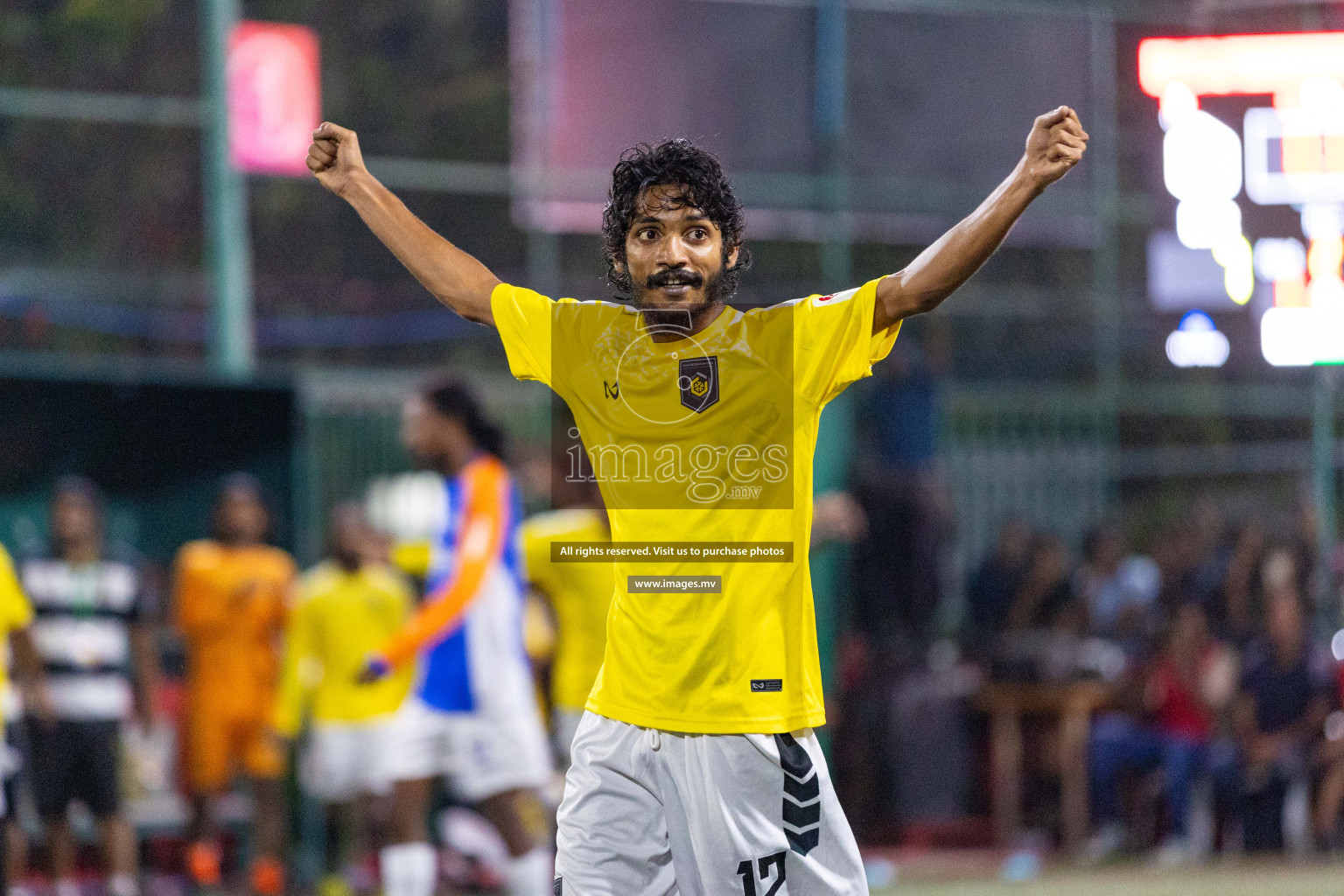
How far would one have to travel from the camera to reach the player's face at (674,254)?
11.1 feet

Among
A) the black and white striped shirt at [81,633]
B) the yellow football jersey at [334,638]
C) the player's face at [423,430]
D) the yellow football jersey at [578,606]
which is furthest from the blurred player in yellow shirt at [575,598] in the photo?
the black and white striped shirt at [81,633]

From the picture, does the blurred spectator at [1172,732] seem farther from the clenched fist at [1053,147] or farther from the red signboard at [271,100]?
the clenched fist at [1053,147]

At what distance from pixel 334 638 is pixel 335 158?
18.2 ft

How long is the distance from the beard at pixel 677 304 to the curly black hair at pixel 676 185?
0.20 ft

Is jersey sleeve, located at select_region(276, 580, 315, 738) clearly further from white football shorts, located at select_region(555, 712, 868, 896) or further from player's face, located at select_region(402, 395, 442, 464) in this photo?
white football shorts, located at select_region(555, 712, 868, 896)

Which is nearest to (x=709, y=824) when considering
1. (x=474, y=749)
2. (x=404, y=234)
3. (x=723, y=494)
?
(x=723, y=494)

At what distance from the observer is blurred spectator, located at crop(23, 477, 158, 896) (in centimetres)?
803

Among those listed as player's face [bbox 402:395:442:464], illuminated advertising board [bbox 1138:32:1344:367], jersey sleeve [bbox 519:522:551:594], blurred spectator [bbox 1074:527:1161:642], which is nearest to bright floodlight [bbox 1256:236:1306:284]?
illuminated advertising board [bbox 1138:32:1344:367]

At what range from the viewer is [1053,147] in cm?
319

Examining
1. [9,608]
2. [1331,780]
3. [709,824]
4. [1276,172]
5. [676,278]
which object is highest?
[1276,172]

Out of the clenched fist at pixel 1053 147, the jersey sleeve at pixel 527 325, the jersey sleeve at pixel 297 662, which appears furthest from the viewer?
the jersey sleeve at pixel 297 662

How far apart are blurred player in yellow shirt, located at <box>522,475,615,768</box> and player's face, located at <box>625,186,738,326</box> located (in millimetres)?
3323

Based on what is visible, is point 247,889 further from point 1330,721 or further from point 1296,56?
point 1296,56

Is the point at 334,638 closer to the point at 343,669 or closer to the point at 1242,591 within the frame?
the point at 343,669
